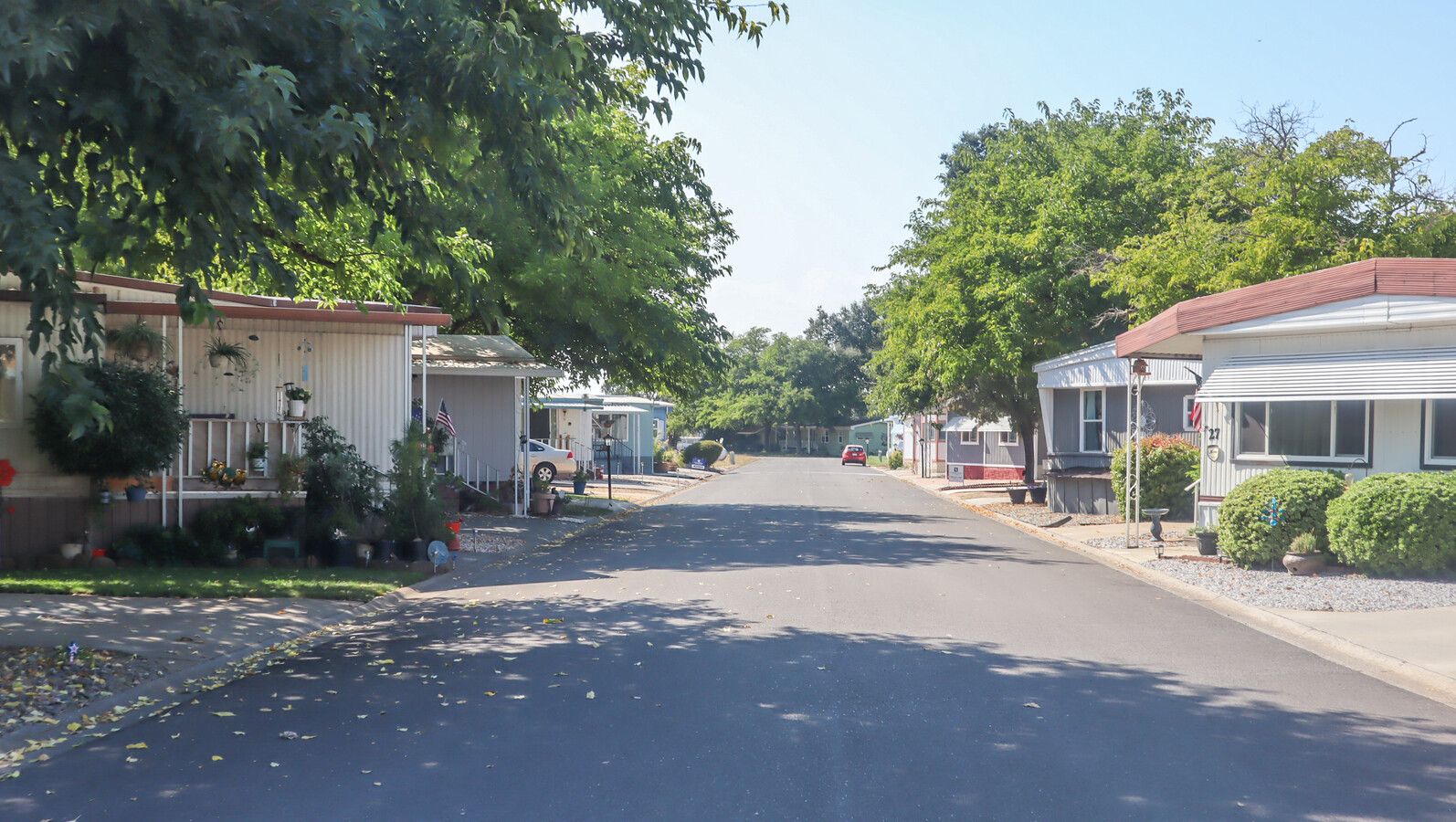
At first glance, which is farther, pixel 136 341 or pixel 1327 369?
pixel 1327 369

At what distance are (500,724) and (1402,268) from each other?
12417 mm

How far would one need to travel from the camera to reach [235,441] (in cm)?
1427

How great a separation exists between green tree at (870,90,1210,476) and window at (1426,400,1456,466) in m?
13.3

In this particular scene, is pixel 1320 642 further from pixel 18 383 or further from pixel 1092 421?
pixel 1092 421

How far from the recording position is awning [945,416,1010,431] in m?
40.6

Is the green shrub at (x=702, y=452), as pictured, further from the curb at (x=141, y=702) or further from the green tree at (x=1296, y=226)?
the curb at (x=141, y=702)

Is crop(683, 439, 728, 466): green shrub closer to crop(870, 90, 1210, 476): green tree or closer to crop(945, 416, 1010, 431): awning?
crop(945, 416, 1010, 431): awning

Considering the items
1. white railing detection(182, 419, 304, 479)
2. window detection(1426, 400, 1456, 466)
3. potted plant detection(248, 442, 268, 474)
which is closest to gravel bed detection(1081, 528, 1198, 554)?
window detection(1426, 400, 1456, 466)

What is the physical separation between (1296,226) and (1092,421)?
25.5 feet

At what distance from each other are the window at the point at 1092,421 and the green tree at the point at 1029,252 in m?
2.27

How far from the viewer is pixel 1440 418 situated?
45.1ft

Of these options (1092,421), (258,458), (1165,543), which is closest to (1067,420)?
(1092,421)

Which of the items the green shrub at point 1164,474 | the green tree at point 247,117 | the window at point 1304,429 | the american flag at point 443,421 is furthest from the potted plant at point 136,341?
the green shrub at point 1164,474

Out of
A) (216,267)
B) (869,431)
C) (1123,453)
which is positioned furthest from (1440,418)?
(869,431)
